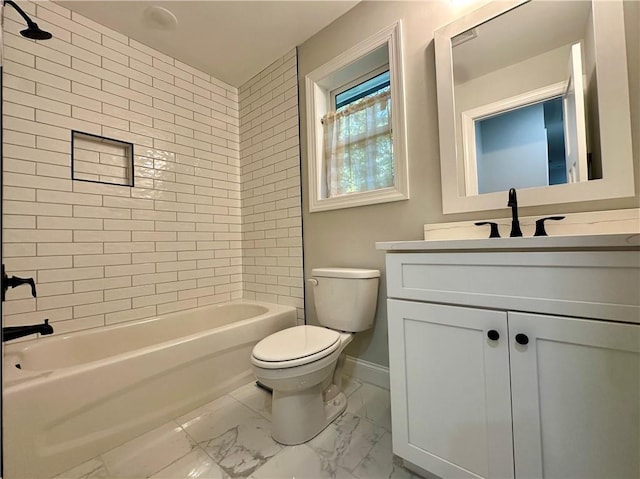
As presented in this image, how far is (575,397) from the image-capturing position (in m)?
0.80

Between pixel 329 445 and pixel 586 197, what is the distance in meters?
1.50

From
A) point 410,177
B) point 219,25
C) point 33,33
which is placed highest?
point 219,25

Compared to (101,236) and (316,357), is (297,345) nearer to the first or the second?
(316,357)

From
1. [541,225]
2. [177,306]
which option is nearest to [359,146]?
[541,225]

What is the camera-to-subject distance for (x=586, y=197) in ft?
3.73

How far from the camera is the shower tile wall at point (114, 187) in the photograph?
1.57m

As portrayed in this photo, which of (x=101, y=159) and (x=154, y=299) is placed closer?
(x=101, y=159)

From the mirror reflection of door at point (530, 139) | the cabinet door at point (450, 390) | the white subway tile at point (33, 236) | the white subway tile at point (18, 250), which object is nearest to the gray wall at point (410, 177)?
the mirror reflection of door at point (530, 139)

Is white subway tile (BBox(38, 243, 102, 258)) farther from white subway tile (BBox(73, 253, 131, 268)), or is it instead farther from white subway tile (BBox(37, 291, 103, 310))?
white subway tile (BBox(37, 291, 103, 310))

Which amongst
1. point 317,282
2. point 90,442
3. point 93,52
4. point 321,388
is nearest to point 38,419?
point 90,442

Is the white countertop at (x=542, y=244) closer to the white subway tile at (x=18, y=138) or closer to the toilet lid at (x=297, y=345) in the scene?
the toilet lid at (x=297, y=345)

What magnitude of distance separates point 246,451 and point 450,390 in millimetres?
928

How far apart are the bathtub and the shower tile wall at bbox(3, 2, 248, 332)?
17 centimetres

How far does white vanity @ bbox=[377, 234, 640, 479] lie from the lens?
755 millimetres
